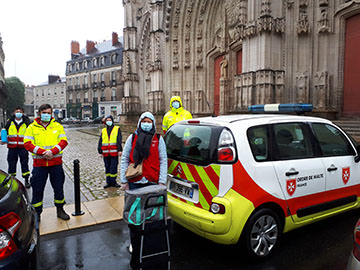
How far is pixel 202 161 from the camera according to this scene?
3334 mm

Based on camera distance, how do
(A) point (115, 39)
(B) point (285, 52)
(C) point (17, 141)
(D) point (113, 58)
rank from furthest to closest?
(A) point (115, 39) < (D) point (113, 58) < (B) point (285, 52) < (C) point (17, 141)

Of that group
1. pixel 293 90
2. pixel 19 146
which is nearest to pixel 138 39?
pixel 293 90

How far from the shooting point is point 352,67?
10.8 m

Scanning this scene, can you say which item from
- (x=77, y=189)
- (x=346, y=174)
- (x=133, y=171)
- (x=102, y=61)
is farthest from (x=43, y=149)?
(x=102, y=61)

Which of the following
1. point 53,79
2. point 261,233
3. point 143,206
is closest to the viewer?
point 143,206

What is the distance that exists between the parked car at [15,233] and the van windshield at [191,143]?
6.18 feet

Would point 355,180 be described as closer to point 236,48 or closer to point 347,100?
point 347,100

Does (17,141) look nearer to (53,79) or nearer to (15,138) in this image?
(15,138)

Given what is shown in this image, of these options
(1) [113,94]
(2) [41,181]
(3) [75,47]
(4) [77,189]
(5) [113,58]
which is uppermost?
(3) [75,47]

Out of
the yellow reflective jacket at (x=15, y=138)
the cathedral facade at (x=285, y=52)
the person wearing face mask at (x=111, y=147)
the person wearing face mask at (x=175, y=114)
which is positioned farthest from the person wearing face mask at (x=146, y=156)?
the cathedral facade at (x=285, y=52)

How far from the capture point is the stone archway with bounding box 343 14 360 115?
10.6 m

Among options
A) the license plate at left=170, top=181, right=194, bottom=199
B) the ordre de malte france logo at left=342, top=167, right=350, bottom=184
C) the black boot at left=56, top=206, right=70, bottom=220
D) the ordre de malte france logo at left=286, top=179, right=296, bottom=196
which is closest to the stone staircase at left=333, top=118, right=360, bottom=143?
the ordre de malte france logo at left=342, top=167, right=350, bottom=184

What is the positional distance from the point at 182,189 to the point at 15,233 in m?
1.97

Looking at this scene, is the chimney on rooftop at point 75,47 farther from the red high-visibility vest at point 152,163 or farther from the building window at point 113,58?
the red high-visibility vest at point 152,163
